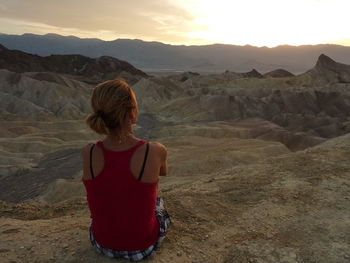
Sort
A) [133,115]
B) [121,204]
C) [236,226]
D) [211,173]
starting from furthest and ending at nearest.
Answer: [211,173] < [236,226] < [121,204] < [133,115]

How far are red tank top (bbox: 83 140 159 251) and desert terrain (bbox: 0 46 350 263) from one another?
1.84ft

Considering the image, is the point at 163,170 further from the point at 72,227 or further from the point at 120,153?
the point at 72,227

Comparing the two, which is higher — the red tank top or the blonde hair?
the blonde hair

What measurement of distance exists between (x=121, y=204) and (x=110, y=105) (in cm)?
116

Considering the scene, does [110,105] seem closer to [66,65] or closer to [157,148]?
[157,148]

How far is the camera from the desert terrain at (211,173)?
5.93 m

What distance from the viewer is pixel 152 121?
68.9 metres

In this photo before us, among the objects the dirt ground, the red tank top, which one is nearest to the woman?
the red tank top

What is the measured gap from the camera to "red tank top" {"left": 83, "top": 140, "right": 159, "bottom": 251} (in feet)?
13.9

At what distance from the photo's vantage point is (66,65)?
12775cm

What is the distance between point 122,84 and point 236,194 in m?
5.16

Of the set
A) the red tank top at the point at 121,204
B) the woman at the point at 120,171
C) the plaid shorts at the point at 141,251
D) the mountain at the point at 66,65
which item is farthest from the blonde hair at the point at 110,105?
the mountain at the point at 66,65

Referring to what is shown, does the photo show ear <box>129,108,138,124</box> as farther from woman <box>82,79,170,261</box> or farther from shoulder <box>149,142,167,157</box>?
shoulder <box>149,142,167,157</box>

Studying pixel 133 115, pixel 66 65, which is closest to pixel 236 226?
pixel 133 115
